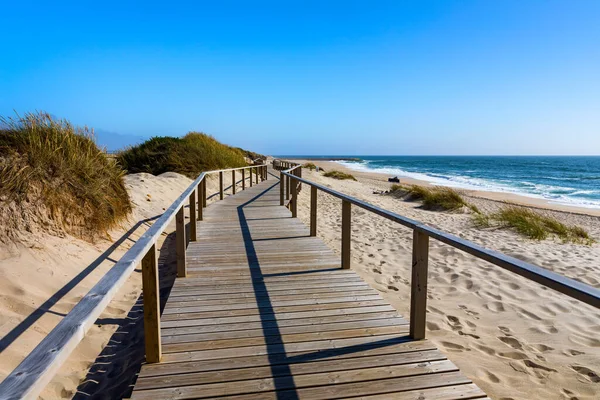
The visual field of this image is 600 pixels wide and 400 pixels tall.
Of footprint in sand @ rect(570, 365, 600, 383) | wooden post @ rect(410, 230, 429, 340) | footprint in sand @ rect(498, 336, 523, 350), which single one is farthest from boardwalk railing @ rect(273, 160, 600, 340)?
footprint in sand @ rect(570, 365, 600, 383)

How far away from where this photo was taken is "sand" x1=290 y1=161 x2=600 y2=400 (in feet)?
8.88

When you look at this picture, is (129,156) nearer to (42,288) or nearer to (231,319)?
(42,288)

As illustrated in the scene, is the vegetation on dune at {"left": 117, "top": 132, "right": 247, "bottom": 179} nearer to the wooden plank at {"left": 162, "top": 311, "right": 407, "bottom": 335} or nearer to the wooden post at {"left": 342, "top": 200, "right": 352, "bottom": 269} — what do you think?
the wooden post at {"left": 342, "top": 200, "right": 352, "bottom": 269}

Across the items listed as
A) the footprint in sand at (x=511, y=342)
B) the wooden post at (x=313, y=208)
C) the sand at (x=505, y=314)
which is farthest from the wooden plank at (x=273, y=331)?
the wooden post at (x=313, y=208)

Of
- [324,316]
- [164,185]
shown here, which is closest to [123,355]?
[324,316]

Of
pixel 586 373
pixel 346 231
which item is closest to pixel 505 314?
pixel 586 373

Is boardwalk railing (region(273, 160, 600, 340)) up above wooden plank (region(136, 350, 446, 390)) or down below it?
above

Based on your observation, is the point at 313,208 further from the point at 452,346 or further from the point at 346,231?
the point at 452,346

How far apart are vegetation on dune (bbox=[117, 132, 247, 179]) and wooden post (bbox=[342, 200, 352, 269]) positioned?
33.7 ft

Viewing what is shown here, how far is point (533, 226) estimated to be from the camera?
25.6 ft

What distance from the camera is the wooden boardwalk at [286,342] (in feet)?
6.89

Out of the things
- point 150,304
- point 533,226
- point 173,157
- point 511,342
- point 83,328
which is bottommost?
point 511,342

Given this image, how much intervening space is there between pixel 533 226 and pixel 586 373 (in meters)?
5.77

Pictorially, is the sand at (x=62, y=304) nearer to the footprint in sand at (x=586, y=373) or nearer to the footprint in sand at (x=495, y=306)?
the footprint in sand at (x=586, y=373)
